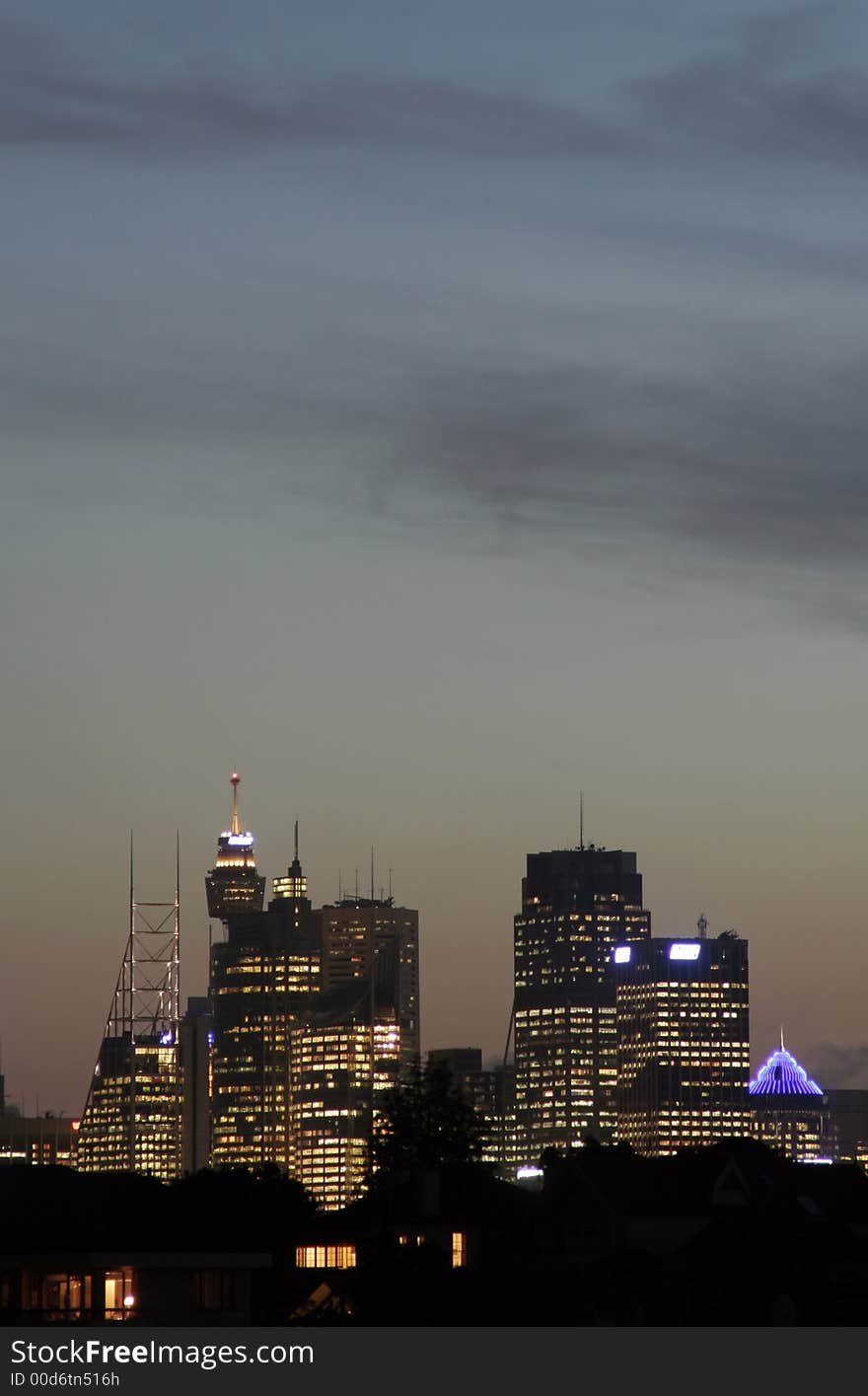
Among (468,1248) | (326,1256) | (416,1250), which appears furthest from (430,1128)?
(416,1250)

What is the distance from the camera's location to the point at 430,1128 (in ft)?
636

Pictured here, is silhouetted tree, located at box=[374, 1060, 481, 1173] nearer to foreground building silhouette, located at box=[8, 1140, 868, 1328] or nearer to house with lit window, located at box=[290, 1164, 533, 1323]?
foreground building silhouette, located at box=[8, 1140, 868, 1328]

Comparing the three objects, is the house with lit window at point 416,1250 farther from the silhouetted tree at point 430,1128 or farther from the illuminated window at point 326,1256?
the silhouetted tree at point 430,1128

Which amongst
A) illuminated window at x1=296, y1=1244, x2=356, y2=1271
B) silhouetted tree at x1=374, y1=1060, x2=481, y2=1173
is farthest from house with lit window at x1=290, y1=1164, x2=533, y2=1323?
silhouetted tree at x1=374, y1=1060, x2=481, y2=1173

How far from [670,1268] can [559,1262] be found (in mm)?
5137

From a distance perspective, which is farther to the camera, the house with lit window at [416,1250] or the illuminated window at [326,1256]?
the illuminated window at [326,1256]

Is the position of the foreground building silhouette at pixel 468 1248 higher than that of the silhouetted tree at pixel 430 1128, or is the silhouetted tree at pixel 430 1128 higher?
the silhouetted tree at pixel 430 1128

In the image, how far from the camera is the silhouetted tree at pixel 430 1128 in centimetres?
19050

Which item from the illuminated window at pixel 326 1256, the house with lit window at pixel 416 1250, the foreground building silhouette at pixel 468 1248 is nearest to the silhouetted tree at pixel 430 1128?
the foreground building silhouette at pixel 468 1248

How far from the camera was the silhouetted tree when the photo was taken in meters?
190

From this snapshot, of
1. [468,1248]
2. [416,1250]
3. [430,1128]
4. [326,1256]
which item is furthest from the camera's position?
[430,1128]

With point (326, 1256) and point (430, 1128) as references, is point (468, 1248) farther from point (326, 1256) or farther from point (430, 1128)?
point (430, 1128)
